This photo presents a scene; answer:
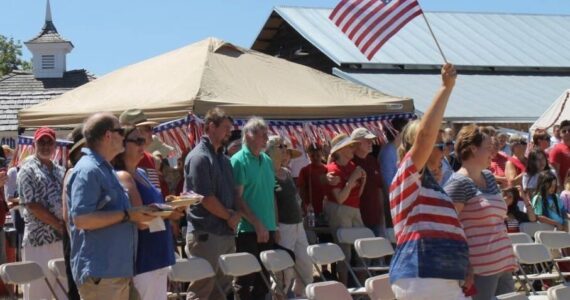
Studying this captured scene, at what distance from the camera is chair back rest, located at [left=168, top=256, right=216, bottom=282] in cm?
735

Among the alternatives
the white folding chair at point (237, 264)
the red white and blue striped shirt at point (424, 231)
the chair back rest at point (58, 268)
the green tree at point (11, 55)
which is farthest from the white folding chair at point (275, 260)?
the green tree at point (11, 55)

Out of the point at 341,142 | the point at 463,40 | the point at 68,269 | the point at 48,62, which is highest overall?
the point at 463,40

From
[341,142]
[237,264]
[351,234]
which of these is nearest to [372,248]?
[351,234]

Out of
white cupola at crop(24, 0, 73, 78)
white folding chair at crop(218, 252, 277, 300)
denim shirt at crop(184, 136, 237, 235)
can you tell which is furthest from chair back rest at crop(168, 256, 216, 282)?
white cupola at crop(24, 0, 73, 78)

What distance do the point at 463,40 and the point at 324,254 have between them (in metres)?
21.8

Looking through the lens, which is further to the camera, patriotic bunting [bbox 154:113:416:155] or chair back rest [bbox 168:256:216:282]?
patriotic bunting [bbox 154:113:416:155]

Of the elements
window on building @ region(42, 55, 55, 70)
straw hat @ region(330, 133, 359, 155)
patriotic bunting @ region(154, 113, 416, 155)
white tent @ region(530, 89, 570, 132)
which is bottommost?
straw hat @ region(330, 133, 359, 155)

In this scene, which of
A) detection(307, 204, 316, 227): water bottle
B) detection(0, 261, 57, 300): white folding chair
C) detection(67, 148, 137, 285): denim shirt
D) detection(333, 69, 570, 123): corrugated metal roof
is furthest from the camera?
detection(333, 69, 570, 123): corrugated metal roof

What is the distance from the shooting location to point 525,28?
31.8 m

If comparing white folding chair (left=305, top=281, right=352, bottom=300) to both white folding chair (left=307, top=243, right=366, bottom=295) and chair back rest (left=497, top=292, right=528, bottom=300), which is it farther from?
white folding chair (left=307, top=243, right=366, bottom=295)

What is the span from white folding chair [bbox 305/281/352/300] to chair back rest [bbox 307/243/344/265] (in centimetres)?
193

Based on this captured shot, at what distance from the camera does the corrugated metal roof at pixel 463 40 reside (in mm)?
27062

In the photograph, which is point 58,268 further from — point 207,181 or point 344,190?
point 344,190

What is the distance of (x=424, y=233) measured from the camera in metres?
5.22
